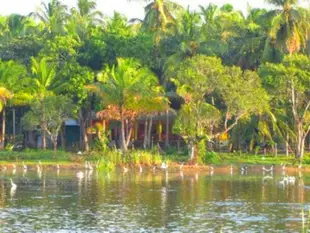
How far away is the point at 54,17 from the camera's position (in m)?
69.4

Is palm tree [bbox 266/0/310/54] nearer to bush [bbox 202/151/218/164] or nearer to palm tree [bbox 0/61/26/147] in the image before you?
bush [bbox 202/151/218/164]

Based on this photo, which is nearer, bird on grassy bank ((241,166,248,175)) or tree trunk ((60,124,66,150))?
bird on grassy bank ((241,166,248,175))

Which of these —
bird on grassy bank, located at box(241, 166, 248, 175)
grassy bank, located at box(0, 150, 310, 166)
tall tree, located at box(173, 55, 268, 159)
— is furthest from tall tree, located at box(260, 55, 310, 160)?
bird on grassy bank, located at box(241, 166, 248, 175)

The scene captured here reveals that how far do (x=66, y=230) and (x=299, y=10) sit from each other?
35725 millimetres

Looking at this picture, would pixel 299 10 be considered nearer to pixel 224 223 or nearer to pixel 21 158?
pixel 21 158

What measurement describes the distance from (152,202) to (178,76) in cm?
1978

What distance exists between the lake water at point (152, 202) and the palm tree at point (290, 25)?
35.3ft

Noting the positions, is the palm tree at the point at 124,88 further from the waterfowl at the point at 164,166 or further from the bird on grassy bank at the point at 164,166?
the waterfowl at the point at 164,166

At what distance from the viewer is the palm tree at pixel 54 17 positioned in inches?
2650

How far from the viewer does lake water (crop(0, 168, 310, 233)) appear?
30172 mm

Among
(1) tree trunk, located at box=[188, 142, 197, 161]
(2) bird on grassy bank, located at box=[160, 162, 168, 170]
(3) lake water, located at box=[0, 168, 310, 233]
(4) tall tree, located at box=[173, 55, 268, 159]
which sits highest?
(4) tall tree, located at box=[173, 55, 268, 159]

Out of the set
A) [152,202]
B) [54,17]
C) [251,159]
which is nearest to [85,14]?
[54,17]

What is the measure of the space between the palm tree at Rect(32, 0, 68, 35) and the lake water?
17491mm

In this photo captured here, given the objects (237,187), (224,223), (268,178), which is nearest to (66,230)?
(224,223)
